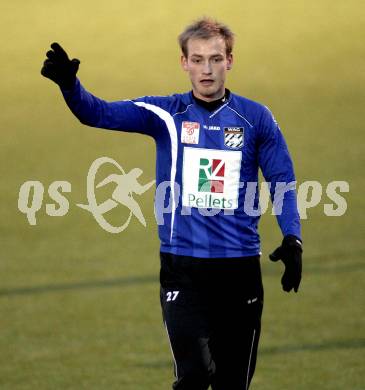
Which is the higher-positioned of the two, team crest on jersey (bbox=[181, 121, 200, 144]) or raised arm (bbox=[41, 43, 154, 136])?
raised arm (bbox=[41, 43, 154, 136])

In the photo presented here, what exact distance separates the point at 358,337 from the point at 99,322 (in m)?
1.92

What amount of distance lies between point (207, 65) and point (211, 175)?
0.51 meters

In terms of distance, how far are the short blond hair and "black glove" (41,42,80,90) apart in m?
0.64

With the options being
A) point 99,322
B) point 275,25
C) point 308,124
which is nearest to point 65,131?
point 308,124

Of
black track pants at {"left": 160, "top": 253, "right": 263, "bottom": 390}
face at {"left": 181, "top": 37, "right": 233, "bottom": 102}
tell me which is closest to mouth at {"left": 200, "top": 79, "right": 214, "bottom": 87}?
face at {"left": 181, "top": 37, "right": 233, "bottom": 102}

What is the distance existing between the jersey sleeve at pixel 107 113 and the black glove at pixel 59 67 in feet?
0.21

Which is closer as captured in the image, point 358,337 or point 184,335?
point 184,335

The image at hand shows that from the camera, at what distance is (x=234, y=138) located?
6430 millimetres

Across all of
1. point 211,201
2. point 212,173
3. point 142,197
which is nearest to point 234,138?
point 212,173

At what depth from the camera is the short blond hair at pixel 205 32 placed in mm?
6473

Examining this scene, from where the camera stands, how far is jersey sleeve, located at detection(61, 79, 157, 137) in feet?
20.4

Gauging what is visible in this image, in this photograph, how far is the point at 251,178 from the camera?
6.49 m

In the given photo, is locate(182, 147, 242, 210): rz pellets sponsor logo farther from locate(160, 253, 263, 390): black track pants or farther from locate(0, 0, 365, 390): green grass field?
locate(0, 0, 365, 390): green grass field

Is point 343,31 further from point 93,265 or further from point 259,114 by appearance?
point 259,114
